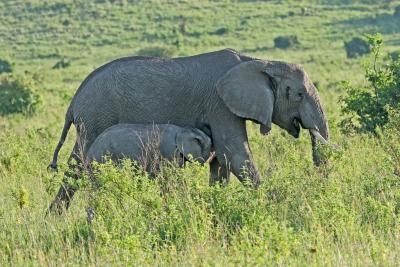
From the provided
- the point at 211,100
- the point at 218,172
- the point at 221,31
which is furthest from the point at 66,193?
the point at 221,31

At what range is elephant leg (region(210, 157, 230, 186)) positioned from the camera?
946 centimetres

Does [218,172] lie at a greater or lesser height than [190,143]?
lesser

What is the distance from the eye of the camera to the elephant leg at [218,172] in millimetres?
9461

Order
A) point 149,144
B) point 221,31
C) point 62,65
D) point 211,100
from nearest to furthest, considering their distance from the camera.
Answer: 1. point 149,144
2. point 211,100
3. point 62,65
4. point 221,31

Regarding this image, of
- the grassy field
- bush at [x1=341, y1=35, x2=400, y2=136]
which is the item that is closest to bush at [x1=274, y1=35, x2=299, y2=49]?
the grassy field

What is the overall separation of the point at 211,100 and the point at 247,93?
1.22 ft

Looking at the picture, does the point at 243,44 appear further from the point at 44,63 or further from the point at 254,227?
the point at 254,227

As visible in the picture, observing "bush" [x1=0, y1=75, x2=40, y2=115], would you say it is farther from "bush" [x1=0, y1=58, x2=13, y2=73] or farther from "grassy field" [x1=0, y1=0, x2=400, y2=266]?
"bush" [x1=0, y1=58, x2=13, y2=73]

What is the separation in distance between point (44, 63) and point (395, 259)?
115 feet

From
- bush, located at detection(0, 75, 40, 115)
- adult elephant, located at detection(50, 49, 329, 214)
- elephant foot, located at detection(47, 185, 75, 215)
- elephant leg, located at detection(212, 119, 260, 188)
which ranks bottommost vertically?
bush, located at detection(0, 75, 40, 115)

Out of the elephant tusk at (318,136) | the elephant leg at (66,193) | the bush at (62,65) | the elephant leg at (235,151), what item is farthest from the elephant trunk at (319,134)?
the bush at (62,65)

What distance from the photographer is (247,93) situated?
9148mm

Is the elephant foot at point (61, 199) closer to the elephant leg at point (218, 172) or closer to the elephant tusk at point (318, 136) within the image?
the elephant leg at point (218, 172)

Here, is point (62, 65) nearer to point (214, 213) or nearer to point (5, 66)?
point (5, 66)
